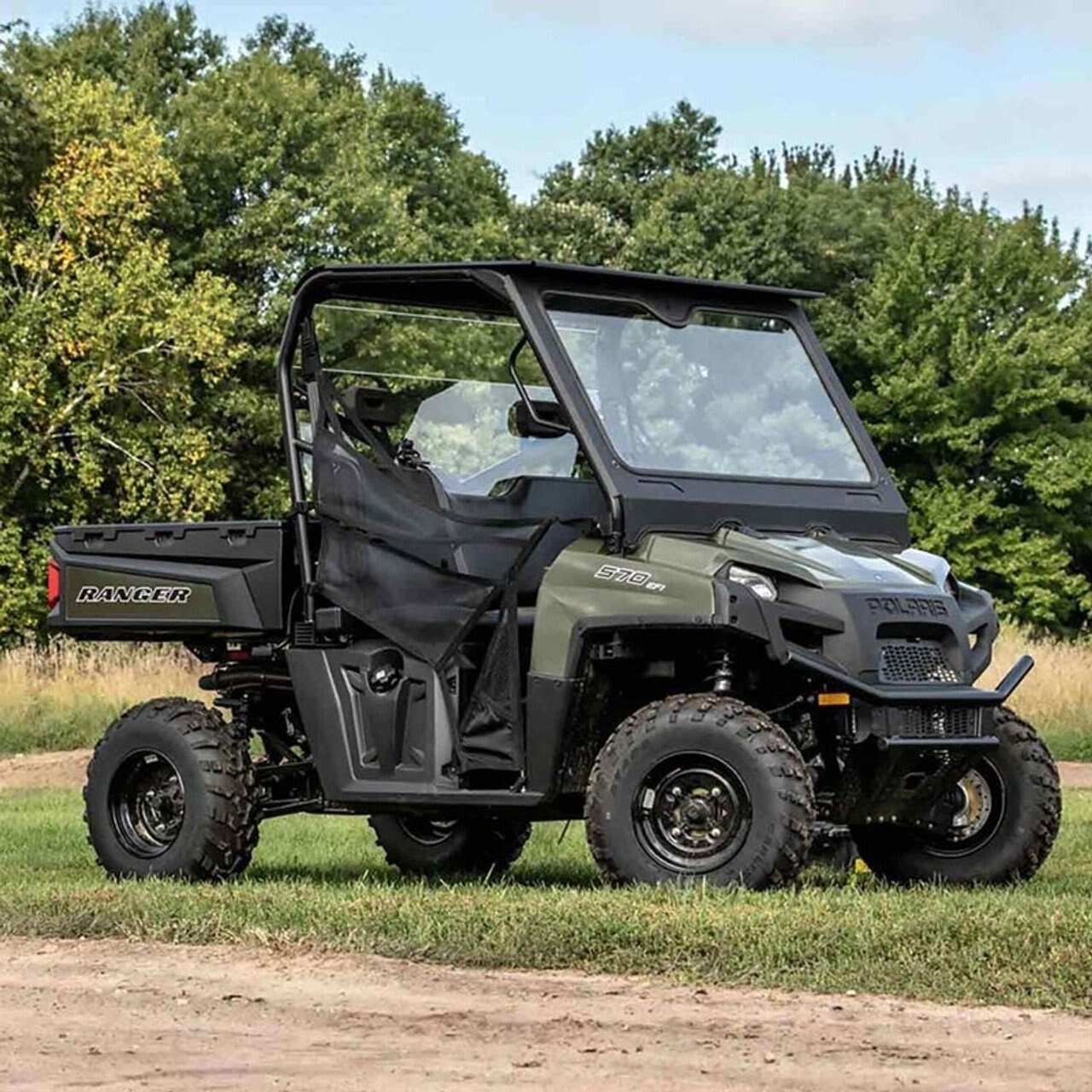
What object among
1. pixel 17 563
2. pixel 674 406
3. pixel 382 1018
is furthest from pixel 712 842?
pixel 17 563

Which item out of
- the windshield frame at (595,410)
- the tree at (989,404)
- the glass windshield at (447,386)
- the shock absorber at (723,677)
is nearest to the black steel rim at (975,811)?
the windshield frame at (595,410)

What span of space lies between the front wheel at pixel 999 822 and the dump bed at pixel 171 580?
113 inches

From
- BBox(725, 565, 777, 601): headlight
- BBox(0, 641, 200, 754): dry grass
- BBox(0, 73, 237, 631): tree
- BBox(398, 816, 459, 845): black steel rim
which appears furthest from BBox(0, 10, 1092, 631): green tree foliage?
BBox(725, 565, 777, 601): headlight

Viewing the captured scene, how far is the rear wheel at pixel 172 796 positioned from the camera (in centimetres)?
1158

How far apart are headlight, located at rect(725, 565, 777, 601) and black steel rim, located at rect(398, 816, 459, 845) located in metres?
3.03

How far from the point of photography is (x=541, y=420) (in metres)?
11.2

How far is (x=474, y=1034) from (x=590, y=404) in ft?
13.2

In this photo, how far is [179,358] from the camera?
46594 mm

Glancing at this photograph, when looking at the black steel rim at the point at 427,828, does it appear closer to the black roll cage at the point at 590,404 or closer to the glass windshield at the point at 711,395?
the black roll cage at the point at 590,404

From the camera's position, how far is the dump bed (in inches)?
469

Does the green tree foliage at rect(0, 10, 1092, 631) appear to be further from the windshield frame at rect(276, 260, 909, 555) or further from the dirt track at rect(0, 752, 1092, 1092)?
the dirt track at rect(0, 752, 1092, 1092)

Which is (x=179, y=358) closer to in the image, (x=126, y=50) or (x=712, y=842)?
(x=126, y=50)

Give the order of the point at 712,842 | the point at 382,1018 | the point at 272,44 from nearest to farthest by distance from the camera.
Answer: the point at 382,1018, the point at 712,842, the point at 272,44

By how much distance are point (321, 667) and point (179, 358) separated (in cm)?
3566
